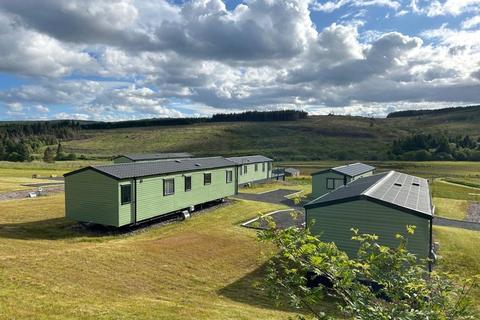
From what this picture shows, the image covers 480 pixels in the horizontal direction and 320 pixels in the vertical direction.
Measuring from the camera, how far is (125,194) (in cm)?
2136

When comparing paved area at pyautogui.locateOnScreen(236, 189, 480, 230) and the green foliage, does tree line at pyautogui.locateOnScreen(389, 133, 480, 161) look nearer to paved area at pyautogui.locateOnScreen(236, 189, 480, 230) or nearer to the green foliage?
paved area at pyautogui.locateOnScreen(236, 189, 480, 230)

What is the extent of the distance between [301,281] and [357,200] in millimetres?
11964

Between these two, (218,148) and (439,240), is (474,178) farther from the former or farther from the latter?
(218,148)

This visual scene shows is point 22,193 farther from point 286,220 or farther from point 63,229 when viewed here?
point 286,220

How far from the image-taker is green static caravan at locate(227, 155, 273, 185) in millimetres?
44906

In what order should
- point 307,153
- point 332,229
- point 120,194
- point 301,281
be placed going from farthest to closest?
1. point 307,153
2. point 120,194
3. point 332,229
4. point 301,281

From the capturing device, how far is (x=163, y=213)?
80.3ft

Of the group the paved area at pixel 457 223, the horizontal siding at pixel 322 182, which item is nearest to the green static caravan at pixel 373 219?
the paved area at pixel 457 223

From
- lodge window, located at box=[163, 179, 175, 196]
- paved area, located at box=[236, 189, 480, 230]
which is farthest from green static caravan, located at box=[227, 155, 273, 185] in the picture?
lodge window, located at box=[163, 179, 175, 196]

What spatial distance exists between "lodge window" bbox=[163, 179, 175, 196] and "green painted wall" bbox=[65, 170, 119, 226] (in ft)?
14.2

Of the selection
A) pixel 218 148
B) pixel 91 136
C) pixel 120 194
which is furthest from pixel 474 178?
pixel 91 136

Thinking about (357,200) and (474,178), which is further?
(474,178)

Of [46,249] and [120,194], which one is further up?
[120,194]

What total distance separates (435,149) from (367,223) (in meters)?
103
